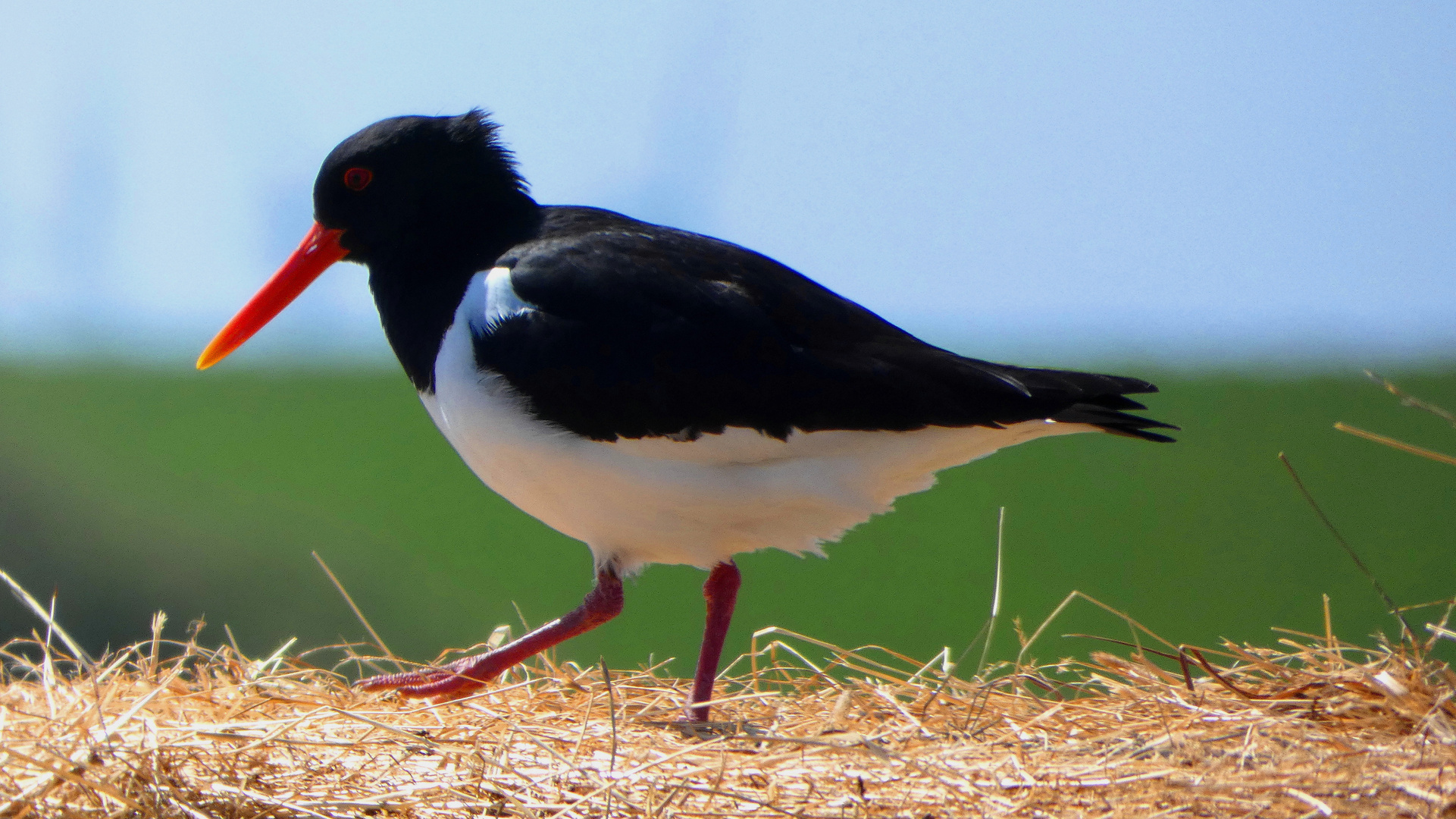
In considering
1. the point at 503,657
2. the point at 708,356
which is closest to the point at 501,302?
the point at 708,356

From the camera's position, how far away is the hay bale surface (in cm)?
163

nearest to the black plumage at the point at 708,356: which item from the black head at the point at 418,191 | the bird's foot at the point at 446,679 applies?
the black head at the point at 418,191

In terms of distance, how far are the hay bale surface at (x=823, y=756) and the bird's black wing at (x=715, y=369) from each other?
570 mm

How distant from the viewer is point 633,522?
8.01ft

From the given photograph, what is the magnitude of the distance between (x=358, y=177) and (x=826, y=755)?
6.39 ft

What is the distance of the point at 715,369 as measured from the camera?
2344 millimetres

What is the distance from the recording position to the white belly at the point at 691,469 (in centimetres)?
236

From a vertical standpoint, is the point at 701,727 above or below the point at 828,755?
below

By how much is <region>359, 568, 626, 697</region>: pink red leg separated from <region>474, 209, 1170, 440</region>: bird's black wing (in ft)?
1.71

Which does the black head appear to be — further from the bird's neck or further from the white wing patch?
the white wing patch

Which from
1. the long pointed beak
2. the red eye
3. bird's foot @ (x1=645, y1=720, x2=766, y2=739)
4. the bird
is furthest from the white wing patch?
bird's foot @ (x1=645, y1=720, x2=766, y2=739)

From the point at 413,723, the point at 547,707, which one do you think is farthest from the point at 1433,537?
the point at 413,723

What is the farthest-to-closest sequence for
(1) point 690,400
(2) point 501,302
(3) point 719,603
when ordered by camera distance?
(3) point 719,603 → (2) point 501,302 → (1) point 690,400

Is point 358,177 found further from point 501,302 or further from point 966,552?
point 966,552
